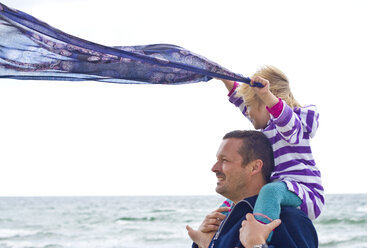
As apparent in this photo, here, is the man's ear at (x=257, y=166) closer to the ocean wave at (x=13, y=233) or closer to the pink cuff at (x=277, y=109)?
the pink cuff at (x=277, y=109)

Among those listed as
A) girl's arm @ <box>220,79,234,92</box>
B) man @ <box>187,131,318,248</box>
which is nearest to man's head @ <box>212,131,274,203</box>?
man @ <box>187,131,318,248</box>

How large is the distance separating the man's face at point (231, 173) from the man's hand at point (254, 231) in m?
0.30

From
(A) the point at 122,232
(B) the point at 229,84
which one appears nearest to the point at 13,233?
(A) the point at 122,232

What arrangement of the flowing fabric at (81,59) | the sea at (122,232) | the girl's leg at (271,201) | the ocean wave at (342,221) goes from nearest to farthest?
the flowing fabric at (81,59) → the girl's leg at (271,201) → the sea at (122,232) → the ocean wave at (342,221)

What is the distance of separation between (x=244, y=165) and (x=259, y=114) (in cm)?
33

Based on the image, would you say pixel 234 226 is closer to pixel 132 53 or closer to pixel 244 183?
pixel 244 183

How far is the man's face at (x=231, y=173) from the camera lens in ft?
10.3

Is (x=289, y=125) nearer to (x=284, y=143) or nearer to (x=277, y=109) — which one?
(x=277, y=109)

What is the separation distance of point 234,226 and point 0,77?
147 cm

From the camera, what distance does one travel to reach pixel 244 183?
10.3 ft

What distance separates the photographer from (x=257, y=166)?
3.16 meters

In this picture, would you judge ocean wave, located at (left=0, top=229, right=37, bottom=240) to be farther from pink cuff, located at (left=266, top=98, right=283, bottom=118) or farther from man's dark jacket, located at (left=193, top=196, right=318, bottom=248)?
pink cuff, located at (left=266, top=98, right=283, bottom=118)

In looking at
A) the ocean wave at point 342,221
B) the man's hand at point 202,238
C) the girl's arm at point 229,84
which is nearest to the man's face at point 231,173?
the man's hand at point 202,238

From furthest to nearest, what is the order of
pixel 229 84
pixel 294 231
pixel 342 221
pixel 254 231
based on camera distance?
pixel 342 221
pixel 229 84
pixel 294 231
pixel 254 231
